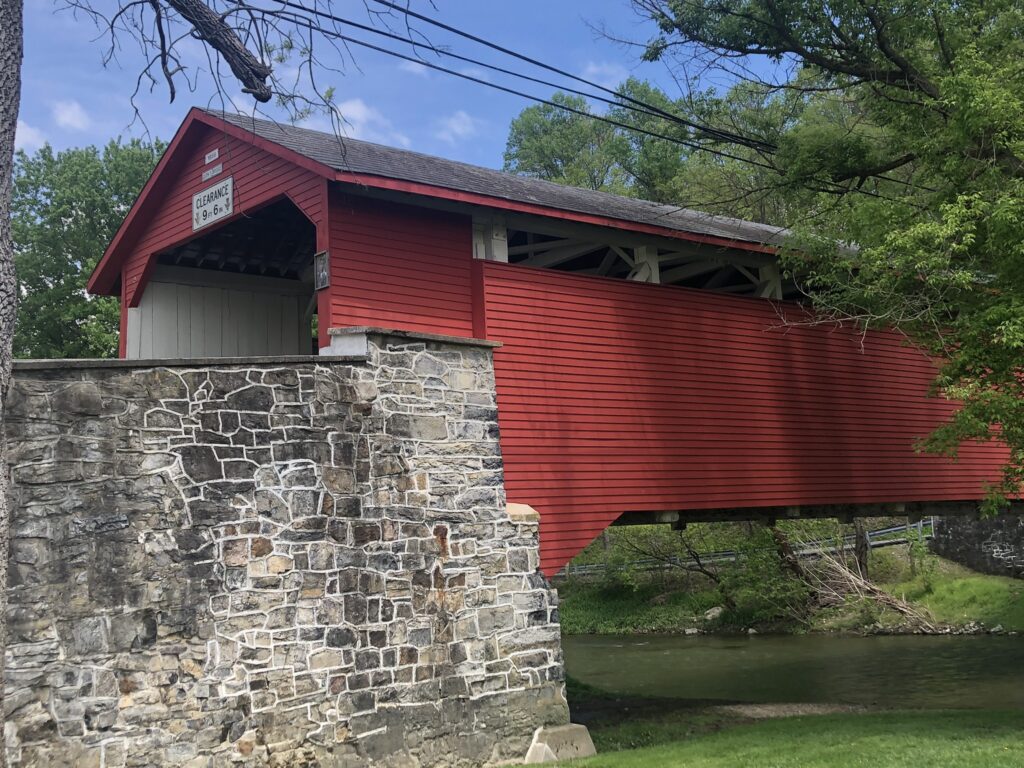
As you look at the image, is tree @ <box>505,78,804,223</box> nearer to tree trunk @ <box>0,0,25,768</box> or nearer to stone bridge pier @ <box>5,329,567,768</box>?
stone bridge pier @ <box>5,329,567,768</box>

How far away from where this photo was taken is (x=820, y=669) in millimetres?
18109

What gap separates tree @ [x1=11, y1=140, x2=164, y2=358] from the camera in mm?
25609

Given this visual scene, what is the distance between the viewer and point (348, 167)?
29.5 feet

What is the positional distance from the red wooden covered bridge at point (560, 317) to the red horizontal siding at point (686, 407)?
3 cm

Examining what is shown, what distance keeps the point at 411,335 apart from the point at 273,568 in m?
2.50

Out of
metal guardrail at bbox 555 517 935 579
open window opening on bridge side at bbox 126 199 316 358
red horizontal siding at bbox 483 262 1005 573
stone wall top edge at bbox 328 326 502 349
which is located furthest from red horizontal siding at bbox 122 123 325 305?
metal guardrail at bbox 555 517 935 579

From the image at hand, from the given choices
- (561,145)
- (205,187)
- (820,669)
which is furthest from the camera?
(561,145)

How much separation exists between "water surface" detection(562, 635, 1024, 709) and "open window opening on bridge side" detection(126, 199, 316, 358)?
843cm

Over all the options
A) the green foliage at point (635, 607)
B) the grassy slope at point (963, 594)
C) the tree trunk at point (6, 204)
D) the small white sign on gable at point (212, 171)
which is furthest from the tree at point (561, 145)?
the tree trunk at point (6, 204)

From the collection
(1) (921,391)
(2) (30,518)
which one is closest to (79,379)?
(2) (30,518)

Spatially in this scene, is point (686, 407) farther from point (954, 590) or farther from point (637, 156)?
point (637, 156)

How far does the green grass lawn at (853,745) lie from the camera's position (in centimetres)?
813

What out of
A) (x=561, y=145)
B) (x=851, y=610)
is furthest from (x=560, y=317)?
(x=561, y=145)

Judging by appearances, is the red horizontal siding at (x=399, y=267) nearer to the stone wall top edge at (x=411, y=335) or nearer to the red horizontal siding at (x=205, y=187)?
the red horizontal siding at (x=205, y=187)
